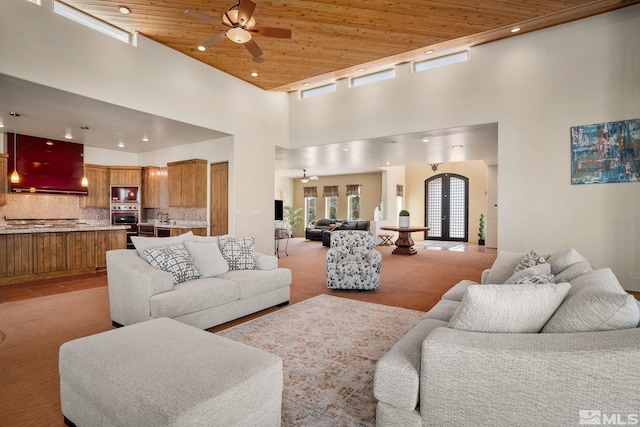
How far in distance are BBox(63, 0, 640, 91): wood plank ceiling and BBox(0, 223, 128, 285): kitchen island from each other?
373 centimetres

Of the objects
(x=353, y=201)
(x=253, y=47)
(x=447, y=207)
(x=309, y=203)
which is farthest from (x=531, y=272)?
(x=309, y=203)

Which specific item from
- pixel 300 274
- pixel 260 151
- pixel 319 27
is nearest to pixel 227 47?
pixel 319 27

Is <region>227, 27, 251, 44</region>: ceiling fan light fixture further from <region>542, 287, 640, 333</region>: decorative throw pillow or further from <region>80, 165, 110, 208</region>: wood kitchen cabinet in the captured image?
<region>80, 165, 110, 208</region>: wood kitchen cabinet

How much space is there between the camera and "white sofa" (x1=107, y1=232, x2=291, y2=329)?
10.2 ft

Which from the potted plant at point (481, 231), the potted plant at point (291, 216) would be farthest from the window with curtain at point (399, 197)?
the potted plant at point (291, 216)

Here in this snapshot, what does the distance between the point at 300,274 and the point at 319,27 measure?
431cm

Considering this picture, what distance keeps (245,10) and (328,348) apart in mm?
3634

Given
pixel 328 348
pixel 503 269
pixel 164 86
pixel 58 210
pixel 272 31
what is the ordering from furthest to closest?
pixel 58 210 → pixel 164 86 → pixel 272 31 → pixel 503 269 → pixel 328 348

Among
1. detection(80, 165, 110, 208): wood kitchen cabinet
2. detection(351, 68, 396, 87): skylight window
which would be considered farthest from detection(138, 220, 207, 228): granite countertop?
detection(351, 68, 396, 87): skylight window

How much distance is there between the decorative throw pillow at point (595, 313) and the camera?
1.40m

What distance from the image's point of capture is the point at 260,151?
25.0 feet

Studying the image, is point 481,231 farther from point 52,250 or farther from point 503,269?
point 52,250

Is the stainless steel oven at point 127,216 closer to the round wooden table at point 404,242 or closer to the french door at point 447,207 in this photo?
the round wooden table at point 404,242

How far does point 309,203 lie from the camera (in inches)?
625
